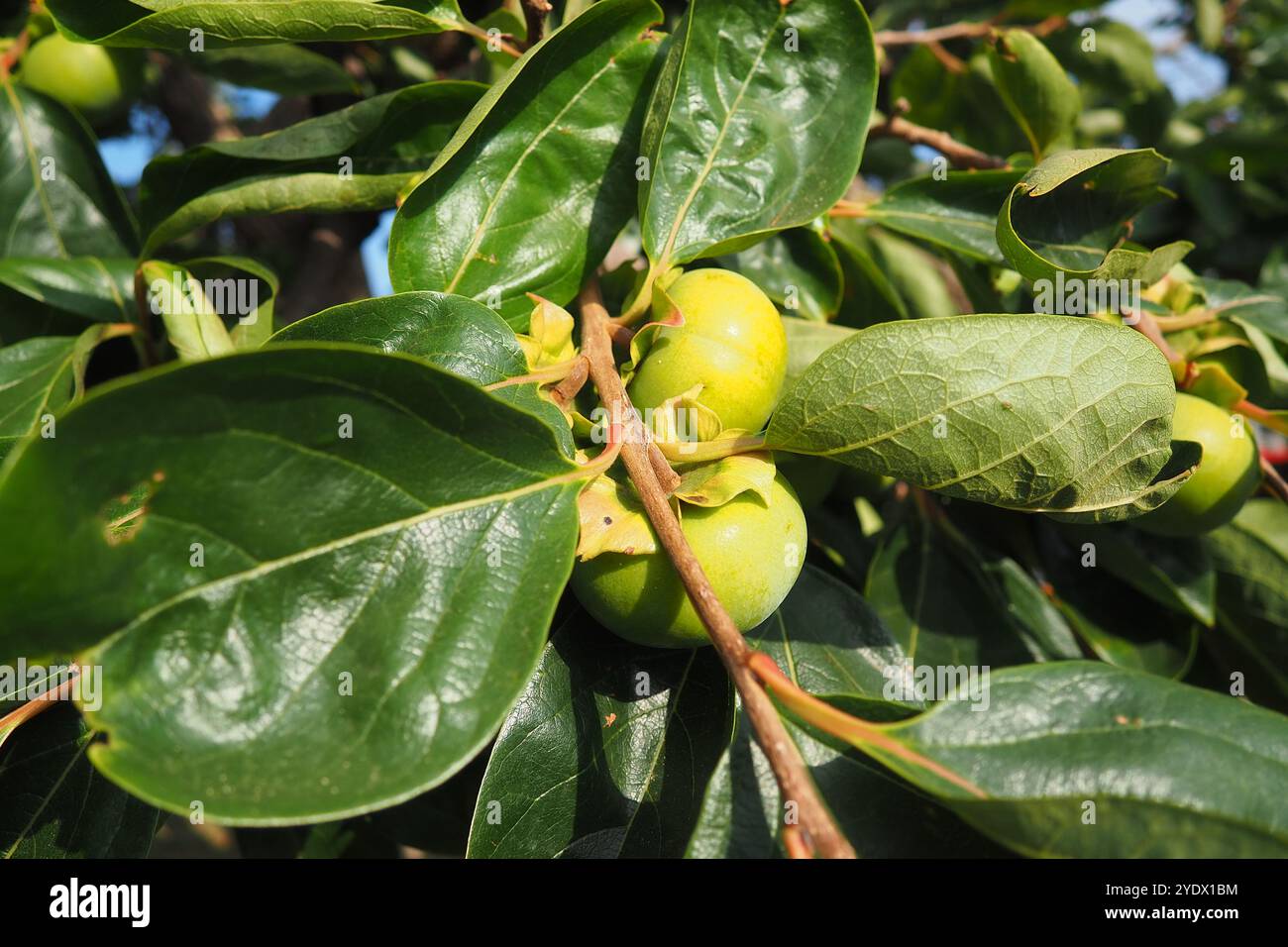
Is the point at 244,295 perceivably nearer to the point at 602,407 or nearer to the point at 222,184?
the point at 222,184

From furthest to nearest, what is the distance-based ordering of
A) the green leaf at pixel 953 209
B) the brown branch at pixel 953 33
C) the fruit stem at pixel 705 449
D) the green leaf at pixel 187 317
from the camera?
1. the brown branch at pixel 953 33
2. the green leaf at pixel 953 209
3. the green leaf at pixel 187 317
4. the fruit stem at pixel 705 449

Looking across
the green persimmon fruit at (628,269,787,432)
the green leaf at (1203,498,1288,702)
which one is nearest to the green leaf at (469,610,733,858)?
the green persimmon fruit at (628,269,787,432)

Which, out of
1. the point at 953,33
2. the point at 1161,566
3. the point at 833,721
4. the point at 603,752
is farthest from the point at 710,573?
the point at 953,33

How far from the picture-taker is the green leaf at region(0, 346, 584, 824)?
862 mm

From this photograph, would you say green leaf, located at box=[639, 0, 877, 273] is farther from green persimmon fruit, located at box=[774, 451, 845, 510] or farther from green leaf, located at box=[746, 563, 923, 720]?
green leaf, located at box=[746, 563, 923, 720]

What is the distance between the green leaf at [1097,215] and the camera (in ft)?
4.74

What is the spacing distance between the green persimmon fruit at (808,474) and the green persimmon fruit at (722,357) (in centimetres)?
24

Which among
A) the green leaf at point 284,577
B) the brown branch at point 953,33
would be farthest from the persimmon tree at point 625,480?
the brown branch at point 953,33

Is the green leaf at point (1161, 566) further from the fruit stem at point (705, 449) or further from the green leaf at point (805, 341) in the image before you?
the fruit stem at point (705, 449)

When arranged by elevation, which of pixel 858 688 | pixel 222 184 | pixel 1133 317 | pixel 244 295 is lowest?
pixel 858 688

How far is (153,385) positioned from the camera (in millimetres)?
854

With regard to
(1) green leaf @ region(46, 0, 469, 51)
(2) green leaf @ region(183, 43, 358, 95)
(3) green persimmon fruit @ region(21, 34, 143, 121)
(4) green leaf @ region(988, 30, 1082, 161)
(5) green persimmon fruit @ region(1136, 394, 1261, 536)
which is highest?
(3) green persimmon fruit @ region(21, 34, 143, 121)
